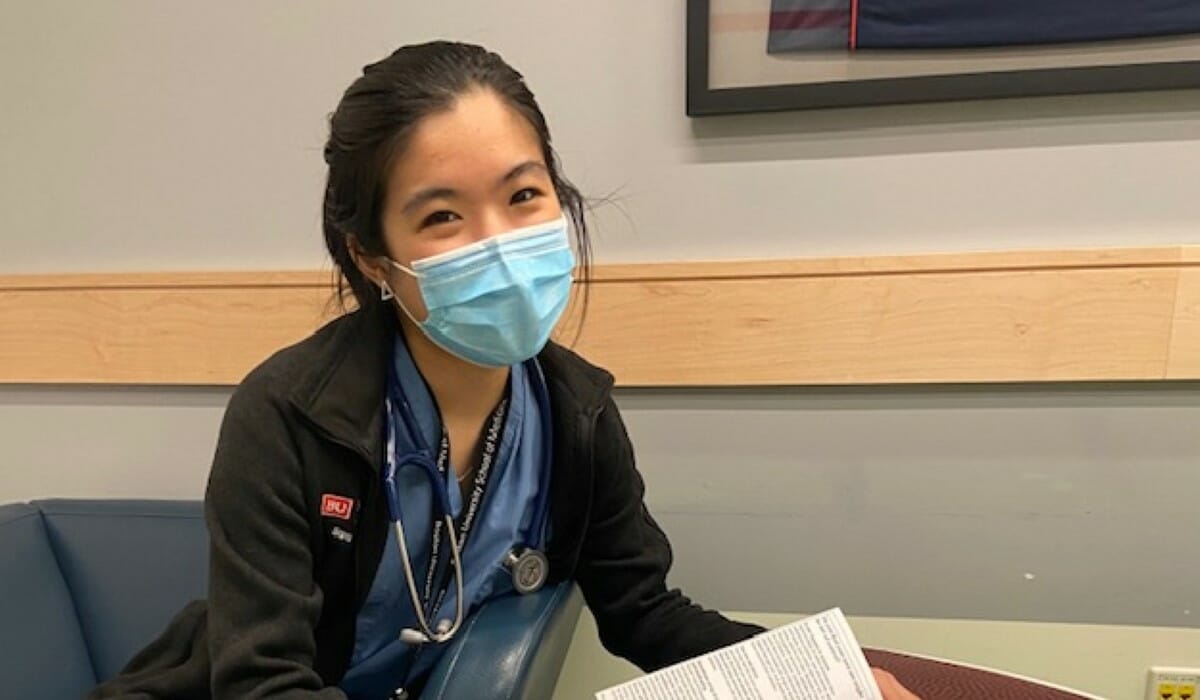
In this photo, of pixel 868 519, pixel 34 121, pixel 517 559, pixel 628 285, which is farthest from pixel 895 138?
Answer: pixel 34 121

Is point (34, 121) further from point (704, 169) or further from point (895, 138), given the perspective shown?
point (895, 138)

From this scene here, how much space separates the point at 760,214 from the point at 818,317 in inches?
7.4

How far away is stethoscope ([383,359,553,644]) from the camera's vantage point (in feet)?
2.85

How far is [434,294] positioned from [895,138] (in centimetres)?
80

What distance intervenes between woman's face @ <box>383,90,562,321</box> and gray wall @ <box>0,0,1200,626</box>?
0.50m

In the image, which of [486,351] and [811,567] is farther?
[811,567]

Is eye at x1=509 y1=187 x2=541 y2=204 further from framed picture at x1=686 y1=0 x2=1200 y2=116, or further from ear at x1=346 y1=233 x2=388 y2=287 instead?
framed picture at x1=686 y1=0 x2=1200 y2=116

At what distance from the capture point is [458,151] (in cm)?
77

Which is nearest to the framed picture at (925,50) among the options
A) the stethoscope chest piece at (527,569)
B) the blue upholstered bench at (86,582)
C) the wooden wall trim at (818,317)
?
the wooden wall trim at (818,317)

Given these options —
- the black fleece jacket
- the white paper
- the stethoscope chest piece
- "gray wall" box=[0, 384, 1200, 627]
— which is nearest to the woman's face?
the black fleece jacket

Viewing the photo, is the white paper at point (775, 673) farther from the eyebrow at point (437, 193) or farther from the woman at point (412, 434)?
the eyebrow at point (437, 193)

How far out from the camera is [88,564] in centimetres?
134

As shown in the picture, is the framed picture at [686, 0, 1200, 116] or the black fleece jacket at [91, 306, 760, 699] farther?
the framed picture at [686, 0, 1200, 116]

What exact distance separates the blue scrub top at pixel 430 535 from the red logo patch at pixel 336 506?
0.06m
